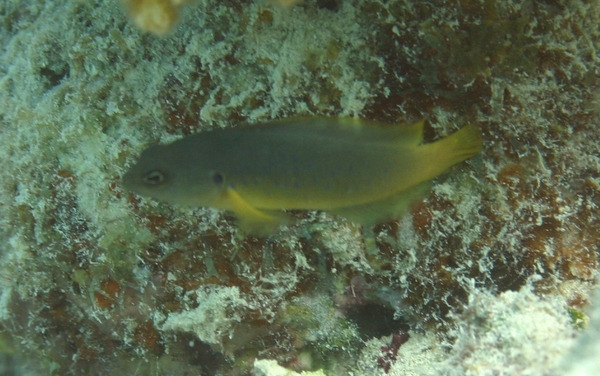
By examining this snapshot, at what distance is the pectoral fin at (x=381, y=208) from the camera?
2.60 m

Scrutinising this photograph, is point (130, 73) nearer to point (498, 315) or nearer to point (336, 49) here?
point (336, 49)

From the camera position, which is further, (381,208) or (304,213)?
(304,213)

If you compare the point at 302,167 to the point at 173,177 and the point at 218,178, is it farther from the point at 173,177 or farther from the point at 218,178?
the point at 173,177

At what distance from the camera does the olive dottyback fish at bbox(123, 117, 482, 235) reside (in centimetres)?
241

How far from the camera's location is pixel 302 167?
7.99ft

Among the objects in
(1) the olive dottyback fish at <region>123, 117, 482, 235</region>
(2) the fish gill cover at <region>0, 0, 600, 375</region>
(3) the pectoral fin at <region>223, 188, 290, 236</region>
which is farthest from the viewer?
(2) the fish gill cover at <region>0, 0, 600, 375</region>

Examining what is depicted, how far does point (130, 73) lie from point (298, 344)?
287cm

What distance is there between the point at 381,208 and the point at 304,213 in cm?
66

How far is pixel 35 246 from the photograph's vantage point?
369cm

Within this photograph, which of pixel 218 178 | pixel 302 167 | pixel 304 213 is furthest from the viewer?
pixel 304 213

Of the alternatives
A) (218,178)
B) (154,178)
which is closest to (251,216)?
(218,178)

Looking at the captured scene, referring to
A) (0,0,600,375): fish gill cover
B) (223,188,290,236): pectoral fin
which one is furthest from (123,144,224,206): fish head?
(0,0,600,375): fish gill cover

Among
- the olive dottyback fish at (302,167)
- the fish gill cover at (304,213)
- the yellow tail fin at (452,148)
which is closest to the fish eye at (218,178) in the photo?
the olive dottyback fish at (302,167)

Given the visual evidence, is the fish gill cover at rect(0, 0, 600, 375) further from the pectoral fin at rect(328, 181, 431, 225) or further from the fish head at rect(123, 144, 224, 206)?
the fish head at rect(123, 144, 224, 206)
